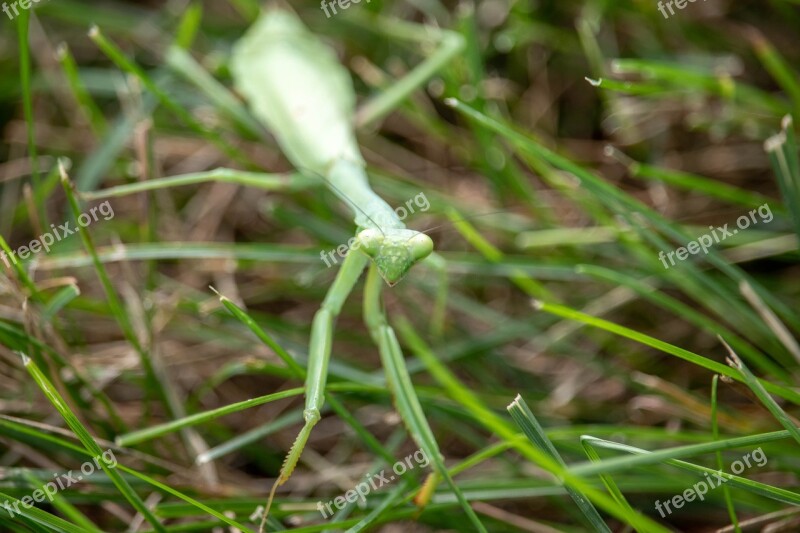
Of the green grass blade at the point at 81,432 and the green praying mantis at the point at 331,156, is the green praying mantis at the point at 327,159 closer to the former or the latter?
the green praying mantis at the point at 331,156

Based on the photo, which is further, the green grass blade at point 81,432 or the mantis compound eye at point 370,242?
the mantis compound eye at point 370,242

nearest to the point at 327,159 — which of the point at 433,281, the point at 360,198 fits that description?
the point at 360,198

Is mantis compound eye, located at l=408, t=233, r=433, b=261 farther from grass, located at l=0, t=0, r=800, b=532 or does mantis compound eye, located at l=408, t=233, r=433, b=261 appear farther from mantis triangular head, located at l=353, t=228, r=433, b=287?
grass, located at l=0, t=0, r=800, b=532

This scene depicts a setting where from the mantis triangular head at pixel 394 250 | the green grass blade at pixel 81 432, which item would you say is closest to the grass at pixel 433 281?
the green grass blade at pixel 81 432

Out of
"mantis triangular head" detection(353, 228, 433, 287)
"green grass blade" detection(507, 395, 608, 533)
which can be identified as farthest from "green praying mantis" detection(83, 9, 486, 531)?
"green grass blade" detection(507, 395, 608, 533)

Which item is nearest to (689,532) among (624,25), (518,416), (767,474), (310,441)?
(767,474)

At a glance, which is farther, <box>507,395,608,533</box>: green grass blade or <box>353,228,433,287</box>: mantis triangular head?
<box>353,228,433,287</box>: mantis triangular head

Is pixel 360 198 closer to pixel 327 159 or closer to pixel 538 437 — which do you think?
pixel 327 159
